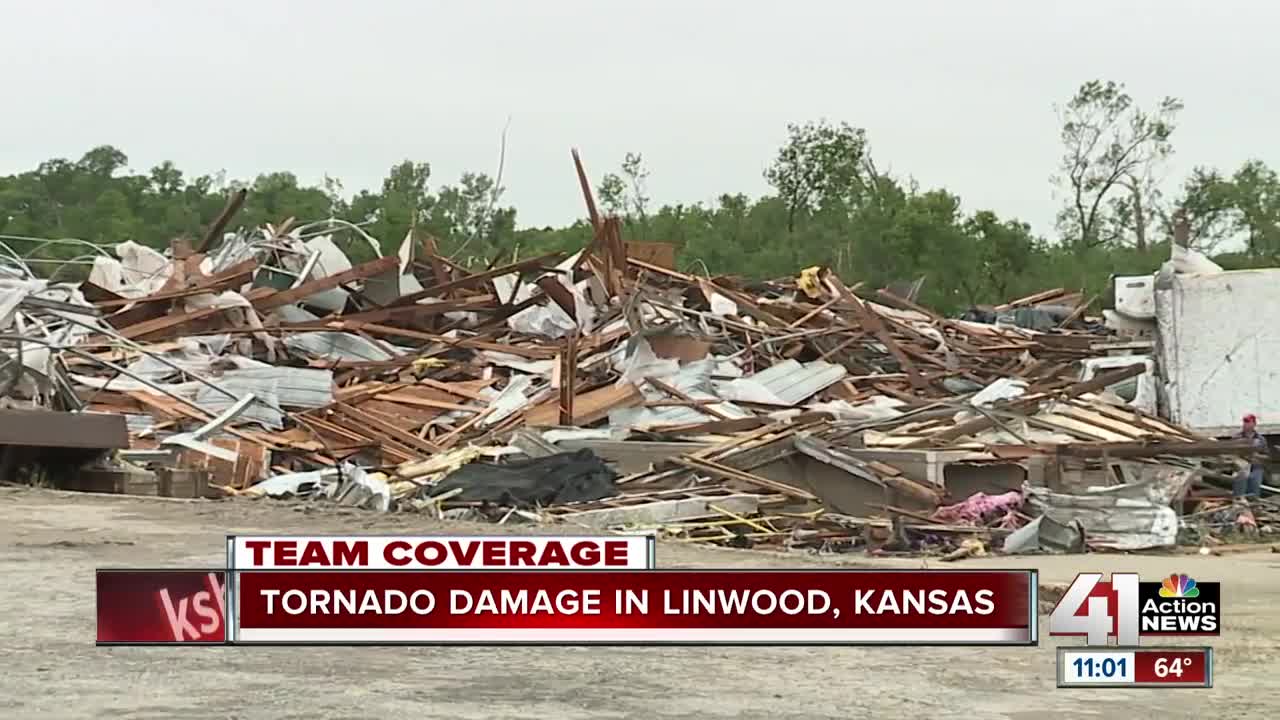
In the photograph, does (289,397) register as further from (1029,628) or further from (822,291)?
(1029,628)

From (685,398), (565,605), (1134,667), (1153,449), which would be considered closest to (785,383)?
(685,398)

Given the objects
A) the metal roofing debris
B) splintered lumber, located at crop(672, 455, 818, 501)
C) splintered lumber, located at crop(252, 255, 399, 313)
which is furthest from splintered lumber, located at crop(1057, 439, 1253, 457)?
splintered lumber, located at crop(252, 255, 399, 313)

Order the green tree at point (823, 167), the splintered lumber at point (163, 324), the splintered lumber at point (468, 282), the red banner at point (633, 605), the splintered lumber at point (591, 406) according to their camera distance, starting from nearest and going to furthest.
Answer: the red banner at point (633, 605), the splintered lumber at point (591, 406), the splintered lumber at point (163, 324), the splintered lumber at point (468, 282), the green tree at point (823, 167)

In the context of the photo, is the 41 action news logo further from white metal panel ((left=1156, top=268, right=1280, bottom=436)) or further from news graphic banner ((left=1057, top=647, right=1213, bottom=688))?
white metal panel ((left=1156, top=268, right=1280, bottom=436))

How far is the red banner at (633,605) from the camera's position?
5.45 meters

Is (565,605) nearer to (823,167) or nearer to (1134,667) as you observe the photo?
(1134,667)

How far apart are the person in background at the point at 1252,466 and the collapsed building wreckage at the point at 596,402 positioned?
184 millimetres

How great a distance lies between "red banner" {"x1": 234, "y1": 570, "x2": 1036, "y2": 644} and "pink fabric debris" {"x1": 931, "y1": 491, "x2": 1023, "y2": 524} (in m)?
8.33

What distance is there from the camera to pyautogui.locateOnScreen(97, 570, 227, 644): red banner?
5.56 m

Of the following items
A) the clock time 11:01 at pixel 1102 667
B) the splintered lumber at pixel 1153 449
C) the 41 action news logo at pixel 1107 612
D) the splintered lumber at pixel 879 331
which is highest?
the splintered lumber at pixel 879 331

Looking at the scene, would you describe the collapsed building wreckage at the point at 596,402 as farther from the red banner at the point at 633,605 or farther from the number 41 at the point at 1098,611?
the red banner at the point at 633,605

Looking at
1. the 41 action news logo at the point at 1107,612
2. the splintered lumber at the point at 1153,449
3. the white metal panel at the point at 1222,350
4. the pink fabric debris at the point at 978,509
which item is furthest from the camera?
the white metal panel at the point at 1222,350

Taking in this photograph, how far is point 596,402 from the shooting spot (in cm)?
1773

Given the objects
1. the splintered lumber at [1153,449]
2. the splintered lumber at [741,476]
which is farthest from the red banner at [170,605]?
the splintered lumber at [1153,449]
